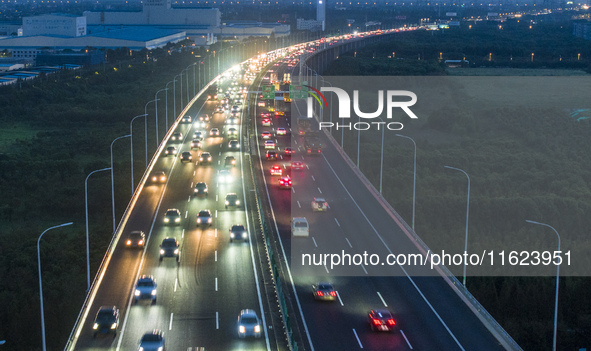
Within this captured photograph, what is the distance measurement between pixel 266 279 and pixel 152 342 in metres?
7.18

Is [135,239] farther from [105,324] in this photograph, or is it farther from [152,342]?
[152,342]

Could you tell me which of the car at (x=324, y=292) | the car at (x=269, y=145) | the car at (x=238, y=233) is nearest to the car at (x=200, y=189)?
the car at (x=238, y=233)

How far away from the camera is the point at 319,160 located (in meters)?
53.7

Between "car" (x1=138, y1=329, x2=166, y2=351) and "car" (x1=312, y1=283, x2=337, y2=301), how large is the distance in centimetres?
642


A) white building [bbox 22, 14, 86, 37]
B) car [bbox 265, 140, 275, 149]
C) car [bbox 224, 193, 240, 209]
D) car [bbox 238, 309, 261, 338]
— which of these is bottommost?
car [bbox 238, 309, 261, 338]

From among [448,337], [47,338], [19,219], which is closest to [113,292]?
[47,338]

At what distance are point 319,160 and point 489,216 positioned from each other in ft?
38.8

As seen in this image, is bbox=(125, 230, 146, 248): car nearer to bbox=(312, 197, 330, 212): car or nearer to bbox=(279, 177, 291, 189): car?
bbox=(312, 197, 330, 212): car

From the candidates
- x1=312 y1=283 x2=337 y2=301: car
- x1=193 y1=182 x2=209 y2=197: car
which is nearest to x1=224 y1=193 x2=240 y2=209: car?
x1=193 y1=182 x2=209 y2=197: car

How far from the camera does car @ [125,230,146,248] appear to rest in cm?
3309

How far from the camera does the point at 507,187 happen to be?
6644 centimetres

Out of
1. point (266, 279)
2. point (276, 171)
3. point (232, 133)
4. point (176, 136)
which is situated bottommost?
point (266, 279)

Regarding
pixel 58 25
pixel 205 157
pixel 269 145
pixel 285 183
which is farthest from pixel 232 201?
pixel 58 25

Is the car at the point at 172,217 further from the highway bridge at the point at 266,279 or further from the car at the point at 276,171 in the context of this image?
the car at the point at 276,171
